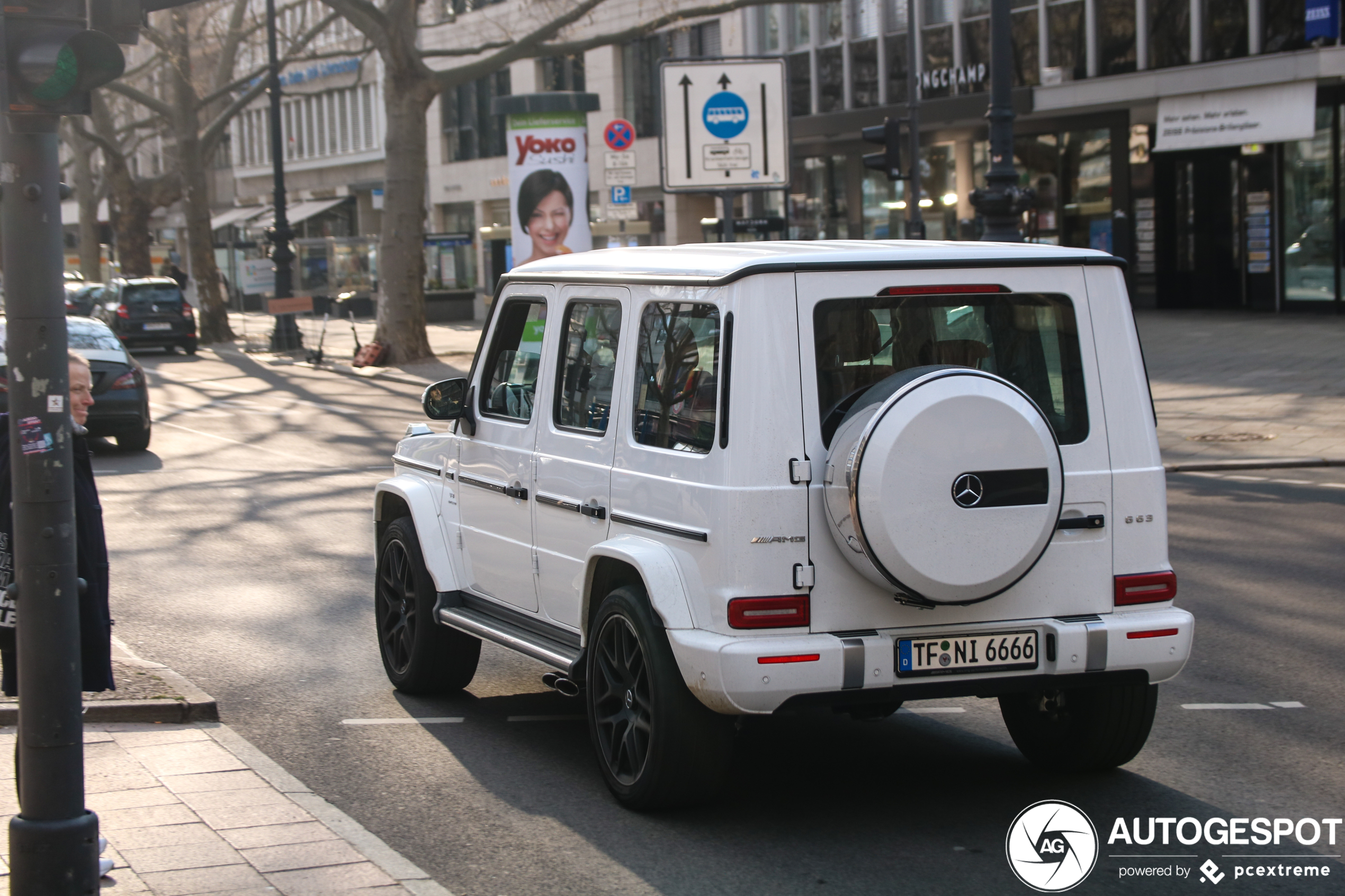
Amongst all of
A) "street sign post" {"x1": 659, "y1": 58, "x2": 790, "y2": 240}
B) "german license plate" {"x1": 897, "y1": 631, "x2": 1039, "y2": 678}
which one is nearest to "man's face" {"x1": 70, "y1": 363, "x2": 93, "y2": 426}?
"german license plate" {"x1": 897, "y1": 631, "x2": 1039, "y2": 678}

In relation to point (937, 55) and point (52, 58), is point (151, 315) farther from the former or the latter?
point (52, 58)

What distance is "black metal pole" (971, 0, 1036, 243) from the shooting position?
1574 cm

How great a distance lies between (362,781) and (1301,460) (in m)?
10.5

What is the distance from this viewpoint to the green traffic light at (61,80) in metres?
4.14

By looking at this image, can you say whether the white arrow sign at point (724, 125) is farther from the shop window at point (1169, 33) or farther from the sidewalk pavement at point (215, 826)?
the shop window at point (1169, 33)

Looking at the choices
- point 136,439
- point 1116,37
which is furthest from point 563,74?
point 136,439

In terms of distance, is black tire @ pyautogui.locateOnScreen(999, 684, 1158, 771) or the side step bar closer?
black tire @ pyautogui.locateOnScreen(999, 684, 1158, 771)

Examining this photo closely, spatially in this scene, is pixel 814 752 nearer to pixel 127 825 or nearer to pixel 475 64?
pixel 127 825

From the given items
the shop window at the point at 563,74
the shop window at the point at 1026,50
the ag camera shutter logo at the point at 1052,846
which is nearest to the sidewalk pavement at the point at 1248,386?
the shop window at the point at 1026,50

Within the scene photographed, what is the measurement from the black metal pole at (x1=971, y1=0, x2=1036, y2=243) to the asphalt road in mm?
5567

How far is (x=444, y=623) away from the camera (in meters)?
6.65

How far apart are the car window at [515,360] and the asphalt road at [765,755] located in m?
1.32

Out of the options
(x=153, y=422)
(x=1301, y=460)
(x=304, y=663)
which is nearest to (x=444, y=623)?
(x=304, y=663)

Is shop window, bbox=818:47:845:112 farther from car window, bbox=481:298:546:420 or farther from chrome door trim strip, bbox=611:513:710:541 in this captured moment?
chrome door trim strip, bbox=611:513:710:541
